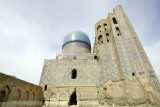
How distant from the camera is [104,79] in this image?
10422 millimetres

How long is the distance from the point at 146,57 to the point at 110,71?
391cm

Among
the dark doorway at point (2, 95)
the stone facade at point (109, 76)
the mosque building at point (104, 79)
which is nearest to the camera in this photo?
the dark doorway at point (2, 95)

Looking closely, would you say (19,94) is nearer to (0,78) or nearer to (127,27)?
(0,78)

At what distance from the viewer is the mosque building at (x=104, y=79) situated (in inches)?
310

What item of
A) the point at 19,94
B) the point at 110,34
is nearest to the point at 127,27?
the point at 110,34

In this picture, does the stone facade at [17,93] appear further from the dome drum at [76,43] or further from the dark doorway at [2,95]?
the dome drum at [76,43]

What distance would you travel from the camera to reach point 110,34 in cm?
1309

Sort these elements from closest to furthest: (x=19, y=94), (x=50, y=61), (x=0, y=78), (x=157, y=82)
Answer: (x=0, y=78) → (x=19, y=94) → (x=157, y=82) → (x=50, y=61)

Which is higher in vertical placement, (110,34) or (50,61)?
(110,34)

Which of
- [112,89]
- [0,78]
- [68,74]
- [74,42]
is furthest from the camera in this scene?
[74,42]

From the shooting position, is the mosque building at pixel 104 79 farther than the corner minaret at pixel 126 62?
No

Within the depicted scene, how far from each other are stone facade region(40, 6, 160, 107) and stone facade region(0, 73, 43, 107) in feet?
4.24

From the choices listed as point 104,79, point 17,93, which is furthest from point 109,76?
point 17,93

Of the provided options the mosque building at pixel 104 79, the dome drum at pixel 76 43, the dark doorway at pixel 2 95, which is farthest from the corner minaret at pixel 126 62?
the dark doorway at pixel 2 95
